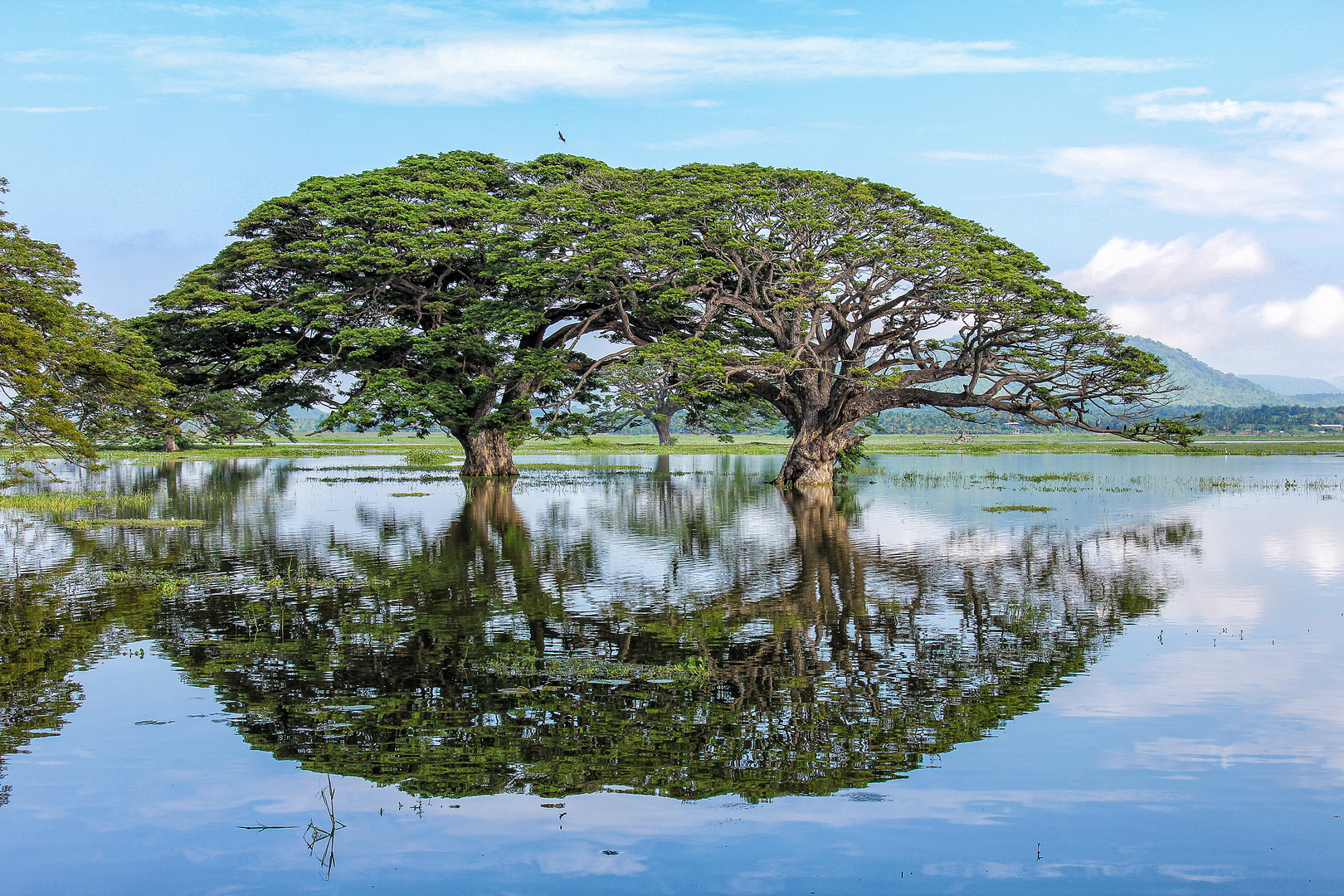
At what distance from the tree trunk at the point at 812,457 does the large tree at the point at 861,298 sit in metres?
0.42

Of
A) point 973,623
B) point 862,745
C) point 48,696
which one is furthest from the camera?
point 973,623

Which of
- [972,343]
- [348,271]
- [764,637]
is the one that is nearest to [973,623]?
[764,637]

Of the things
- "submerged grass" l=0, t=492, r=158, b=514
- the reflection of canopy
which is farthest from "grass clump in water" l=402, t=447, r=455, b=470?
the reflection of canopy

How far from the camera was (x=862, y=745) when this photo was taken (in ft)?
24.0

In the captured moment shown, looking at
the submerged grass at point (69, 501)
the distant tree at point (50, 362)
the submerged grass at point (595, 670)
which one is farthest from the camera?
the submerged grass at point (69, 501)

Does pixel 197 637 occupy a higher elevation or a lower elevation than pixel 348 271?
lower

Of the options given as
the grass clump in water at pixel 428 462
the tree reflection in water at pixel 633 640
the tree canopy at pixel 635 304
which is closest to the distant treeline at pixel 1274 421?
the grass clump in water at pixel 428 462

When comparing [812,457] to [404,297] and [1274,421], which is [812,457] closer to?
[404,297]

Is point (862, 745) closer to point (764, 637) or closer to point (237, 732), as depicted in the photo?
point (764, 637)

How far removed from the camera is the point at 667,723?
7.78 m

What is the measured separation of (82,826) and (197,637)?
5.21 meters

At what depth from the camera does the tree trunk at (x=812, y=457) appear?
3694 cm

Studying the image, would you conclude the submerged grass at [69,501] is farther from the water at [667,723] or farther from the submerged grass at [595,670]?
the submerged grass at [595,670]

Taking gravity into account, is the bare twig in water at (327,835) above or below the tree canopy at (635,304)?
below
